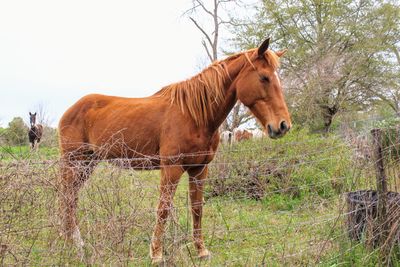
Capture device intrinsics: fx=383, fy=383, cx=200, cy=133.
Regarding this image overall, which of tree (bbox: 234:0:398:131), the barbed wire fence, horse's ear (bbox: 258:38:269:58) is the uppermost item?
tree (bbox: 234:0:398:131)

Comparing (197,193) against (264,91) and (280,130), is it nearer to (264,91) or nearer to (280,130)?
(280,130)

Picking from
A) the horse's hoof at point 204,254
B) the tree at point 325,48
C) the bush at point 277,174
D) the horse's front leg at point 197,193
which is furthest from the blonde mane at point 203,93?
the tree at point 325,48

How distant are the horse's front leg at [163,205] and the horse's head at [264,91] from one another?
99 cm

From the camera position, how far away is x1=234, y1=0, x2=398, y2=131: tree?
2002cm

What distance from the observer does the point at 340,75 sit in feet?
67.3

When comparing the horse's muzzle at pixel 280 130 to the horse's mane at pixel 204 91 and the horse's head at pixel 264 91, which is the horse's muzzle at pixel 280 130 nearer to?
the horse's head at pixel 264 91

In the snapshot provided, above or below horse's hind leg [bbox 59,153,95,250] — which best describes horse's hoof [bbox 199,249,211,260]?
below

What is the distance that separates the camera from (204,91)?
409 centimetres

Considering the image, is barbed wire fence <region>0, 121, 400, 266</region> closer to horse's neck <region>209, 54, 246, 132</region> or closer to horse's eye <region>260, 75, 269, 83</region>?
horse's neck <region>209, 54, 246, 132</region>

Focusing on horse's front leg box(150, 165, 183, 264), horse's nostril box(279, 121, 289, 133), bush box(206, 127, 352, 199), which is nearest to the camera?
horse's front leg box(150, 165, 183, 264)

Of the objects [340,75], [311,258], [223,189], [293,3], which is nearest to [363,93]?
[340,75]

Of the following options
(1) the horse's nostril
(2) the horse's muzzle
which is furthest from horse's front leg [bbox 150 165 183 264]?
(1) the horse's nostril

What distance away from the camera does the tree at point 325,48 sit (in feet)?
65.7

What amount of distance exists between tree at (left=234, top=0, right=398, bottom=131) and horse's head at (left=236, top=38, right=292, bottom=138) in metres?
16.3
